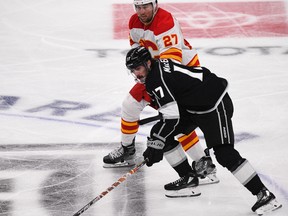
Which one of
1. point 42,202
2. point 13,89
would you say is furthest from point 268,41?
point 42,202

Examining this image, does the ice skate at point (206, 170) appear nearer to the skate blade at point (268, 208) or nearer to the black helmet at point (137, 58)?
the skate blade at point (268, 208)

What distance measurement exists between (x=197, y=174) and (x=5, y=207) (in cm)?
107

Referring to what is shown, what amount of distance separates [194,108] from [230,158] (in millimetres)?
329

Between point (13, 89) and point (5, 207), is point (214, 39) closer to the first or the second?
point (13, 89)

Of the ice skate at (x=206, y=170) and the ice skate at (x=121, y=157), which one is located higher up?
the ice skate at (x=206, y=170)

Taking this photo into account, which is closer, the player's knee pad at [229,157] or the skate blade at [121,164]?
the player's knee pad at [229,157]

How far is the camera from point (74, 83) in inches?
236

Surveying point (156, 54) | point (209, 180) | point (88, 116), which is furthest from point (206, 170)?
point (88, 116)

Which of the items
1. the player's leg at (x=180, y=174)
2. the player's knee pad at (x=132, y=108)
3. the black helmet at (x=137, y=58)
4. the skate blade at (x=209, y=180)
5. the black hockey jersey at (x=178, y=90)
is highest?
the black helmet at (x=137, y=58)

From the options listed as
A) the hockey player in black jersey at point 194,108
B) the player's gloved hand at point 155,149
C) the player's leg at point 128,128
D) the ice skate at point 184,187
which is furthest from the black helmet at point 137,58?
the ice skate at point 184,187

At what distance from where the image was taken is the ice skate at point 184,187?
4.19m

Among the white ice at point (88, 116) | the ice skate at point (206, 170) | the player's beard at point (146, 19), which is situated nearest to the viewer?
the white ice at point (88, 116)

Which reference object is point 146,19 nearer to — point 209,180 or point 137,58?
point 137,58

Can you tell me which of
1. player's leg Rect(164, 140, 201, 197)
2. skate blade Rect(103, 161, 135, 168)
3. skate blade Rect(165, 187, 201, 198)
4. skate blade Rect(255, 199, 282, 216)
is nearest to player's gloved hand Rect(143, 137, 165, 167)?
player's leg Rect(164, 140, 201, 197)
